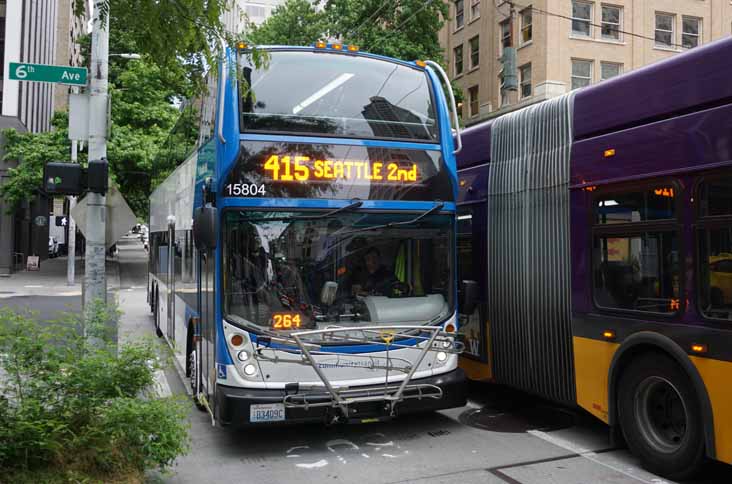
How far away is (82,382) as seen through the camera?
503cm

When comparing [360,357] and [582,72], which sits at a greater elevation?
[582,72]

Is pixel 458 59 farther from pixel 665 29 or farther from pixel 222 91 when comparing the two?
pixel 222 91

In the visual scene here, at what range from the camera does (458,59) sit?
3994 cm

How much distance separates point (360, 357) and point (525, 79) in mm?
29949

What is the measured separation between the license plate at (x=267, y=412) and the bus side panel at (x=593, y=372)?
2.85 m

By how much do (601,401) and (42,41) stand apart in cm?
4158

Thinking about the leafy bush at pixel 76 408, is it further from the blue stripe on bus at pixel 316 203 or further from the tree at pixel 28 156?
the tree at pixel 28 156

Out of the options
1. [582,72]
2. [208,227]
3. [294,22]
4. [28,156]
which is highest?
[294,22]

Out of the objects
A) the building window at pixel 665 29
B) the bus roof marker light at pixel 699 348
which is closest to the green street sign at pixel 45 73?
the bus roof marker light at pixel 699 348

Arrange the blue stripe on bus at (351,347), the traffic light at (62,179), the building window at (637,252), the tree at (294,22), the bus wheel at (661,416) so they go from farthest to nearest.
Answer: the tree at (294,22) → the traffic light at (62,179) → the blue stripe on bus at (351,347) → the building window at (637,252) → the bus wheel at (661,416)

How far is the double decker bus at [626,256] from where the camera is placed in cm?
502

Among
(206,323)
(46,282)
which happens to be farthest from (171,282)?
(46,282)

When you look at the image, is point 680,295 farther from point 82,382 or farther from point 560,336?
point 82,382

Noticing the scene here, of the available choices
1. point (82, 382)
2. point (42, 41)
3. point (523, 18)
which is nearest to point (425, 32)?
point (523, 18)
